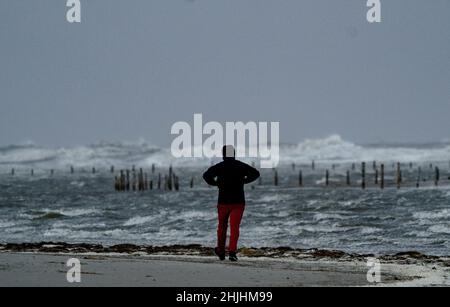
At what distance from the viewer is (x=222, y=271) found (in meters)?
12.4

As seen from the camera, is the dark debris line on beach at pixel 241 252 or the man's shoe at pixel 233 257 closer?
the man's shoe at pixel 233 257

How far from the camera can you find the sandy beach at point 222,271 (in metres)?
11.0

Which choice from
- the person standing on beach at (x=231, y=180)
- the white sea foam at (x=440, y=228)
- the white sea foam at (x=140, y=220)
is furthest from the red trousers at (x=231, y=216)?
the white sea foam at (x=140, y=220)

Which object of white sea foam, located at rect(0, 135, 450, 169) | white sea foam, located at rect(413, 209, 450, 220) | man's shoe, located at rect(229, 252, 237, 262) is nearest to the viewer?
man's shoe, located at rect(229, 252, 237, 262)

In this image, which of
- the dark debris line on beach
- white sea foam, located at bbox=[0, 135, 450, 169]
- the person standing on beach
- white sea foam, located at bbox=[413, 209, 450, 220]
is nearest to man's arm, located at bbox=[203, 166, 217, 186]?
the person standing on beach

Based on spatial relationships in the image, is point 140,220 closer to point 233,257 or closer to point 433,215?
point 433,215

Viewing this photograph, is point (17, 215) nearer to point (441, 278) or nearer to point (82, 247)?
point (82, 247)

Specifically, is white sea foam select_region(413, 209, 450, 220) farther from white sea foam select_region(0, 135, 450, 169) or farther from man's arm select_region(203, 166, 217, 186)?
white sea foam select_region(0, 135, 450, 169)

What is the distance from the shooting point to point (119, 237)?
79.9ft

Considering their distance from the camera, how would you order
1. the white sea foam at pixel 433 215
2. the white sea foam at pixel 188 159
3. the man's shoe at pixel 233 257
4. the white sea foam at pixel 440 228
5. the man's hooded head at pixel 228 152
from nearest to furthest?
the man's hooded head at pixel 228 152, the man's shoe at pixel 233 257, the white sea foam at pixel 440 228, the white sea foam at pixel 433 215, the white sea foam at pixel 188 159

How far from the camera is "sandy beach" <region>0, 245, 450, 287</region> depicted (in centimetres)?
1098

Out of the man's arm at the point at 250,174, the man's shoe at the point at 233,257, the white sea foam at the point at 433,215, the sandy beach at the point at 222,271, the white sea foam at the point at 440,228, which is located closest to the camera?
the sandy beach at the point at 222,271

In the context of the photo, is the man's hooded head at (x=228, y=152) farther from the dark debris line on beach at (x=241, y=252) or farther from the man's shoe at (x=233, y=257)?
the dark debris line on beach at (x=241, y=252)
